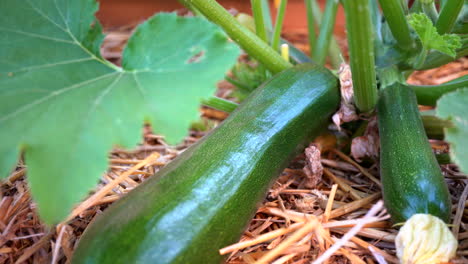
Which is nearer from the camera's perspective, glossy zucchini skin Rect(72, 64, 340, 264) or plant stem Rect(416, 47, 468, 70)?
glossy zucchini skin Rect(72, 64, 340, 264)

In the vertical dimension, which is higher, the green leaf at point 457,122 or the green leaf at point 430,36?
the green leaf at point 430,36

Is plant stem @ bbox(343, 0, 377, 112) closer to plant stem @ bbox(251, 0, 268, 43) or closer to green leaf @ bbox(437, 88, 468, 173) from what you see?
green leaf @ bbox(437, 88, 468, 173)

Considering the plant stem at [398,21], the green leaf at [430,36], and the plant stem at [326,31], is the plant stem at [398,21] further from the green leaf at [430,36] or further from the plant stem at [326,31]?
the plant stem at [326,31]

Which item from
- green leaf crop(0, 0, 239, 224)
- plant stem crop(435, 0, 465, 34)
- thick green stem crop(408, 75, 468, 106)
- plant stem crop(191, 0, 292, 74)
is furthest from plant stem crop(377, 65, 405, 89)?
green leaf crop(0, 0, 239, 224)

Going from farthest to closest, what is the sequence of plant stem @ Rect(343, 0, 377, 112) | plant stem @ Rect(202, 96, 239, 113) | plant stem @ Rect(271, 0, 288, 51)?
plant stem @ Rect(271, 0, 288, 51)
plant stem @ Rect(202, 96, 239, 113)
plant stem @ Rect(343, 0, 377, 112)

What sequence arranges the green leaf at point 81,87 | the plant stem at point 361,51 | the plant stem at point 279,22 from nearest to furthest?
the green leaf at point 81,87, the plant stem at point 361,51, the plant stem at point 279,22

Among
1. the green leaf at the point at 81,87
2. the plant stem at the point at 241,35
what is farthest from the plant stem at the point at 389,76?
the green leaf at the point at 81,87

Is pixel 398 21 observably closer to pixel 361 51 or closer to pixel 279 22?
pixel 361 51
